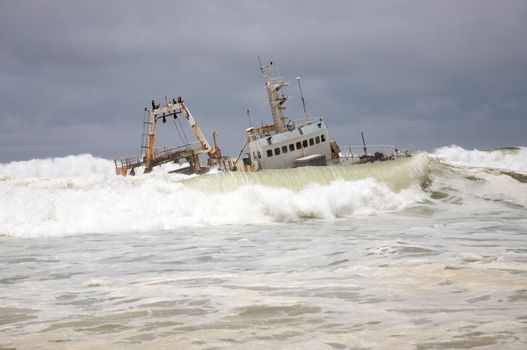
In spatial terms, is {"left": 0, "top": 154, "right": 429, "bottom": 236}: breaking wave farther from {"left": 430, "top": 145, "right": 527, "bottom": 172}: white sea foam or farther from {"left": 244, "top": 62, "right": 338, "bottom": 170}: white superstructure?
{"left": 430, "top": 145, "right": 527, "bottom": 172}: white sea foam

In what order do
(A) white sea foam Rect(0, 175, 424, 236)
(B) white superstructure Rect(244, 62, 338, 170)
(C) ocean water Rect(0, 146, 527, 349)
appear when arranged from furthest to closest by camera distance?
(B) white superstructure Rect(244, 62, 338, 170), (A) white sea foam Rect(0, 175, 424, 236), (C) ocean water Rect(0, 146, 527, 349)

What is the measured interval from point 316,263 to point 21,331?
18.9 ft

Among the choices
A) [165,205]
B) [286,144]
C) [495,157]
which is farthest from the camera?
[495,157]

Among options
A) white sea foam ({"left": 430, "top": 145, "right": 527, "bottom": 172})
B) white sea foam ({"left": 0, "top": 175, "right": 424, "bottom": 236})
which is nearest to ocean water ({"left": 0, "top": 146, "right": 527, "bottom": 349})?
white sea foam ({"left": 0, "top": 175, "right": 424, "bottom": 236})

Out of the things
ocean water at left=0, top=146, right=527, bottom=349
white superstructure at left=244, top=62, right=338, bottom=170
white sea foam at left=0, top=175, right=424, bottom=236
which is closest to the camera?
ocean water at left=0, top=146, right=527, bottom=349

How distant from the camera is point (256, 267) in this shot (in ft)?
35.8

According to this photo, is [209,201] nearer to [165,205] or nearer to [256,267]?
[165,205]

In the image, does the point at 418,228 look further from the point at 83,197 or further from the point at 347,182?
the point at 83,197

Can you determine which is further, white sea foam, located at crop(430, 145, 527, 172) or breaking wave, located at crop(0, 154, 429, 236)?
white sea foam, located at crop(430, 145, 527, 172)

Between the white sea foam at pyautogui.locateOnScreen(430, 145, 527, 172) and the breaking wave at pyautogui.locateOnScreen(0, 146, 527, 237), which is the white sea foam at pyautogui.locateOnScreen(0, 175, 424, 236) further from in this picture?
the white sea foam at pyautogui.locateOnScreen(430, 145, 527, 172)

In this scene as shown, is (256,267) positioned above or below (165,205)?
below

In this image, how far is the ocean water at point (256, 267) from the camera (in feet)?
19.5

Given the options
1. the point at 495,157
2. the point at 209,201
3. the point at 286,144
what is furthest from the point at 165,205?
the point at 495,157

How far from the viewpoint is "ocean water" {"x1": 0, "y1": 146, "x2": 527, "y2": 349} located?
5.94 m
